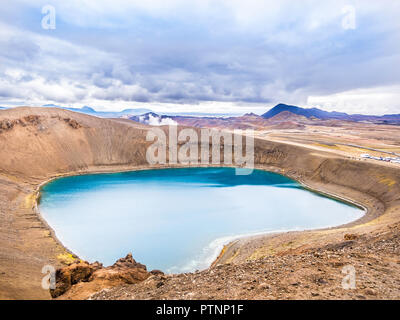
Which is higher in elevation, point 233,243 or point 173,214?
point 233,243

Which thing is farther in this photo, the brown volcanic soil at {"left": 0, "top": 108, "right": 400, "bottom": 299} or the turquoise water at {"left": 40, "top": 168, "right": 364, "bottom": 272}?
the turquoise water at {"left": 40, "top": 168, "right": 364, "bottom": 272}

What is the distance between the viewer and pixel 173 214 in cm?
3100

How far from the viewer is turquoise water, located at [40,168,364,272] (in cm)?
2172

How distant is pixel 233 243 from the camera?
73.9 ft

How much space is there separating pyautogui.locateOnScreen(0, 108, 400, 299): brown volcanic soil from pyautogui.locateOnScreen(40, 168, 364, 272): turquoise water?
7.34 feet

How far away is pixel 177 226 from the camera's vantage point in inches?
1061

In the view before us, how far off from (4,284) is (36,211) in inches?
855

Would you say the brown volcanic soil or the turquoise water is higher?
the brown volcanic soil

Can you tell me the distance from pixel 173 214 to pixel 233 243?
33.9ft

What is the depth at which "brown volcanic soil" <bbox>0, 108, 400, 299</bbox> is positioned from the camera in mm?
7652

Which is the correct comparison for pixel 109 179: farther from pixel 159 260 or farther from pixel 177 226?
pixel 159 260

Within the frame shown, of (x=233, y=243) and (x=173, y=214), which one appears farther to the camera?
→ (x=173, y=214)
